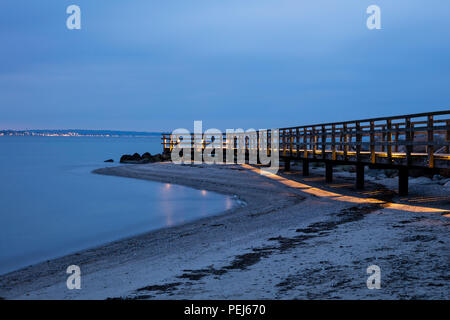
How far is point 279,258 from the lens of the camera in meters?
6.26

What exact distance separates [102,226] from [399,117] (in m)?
9.05

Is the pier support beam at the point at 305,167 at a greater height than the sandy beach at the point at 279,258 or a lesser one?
greater

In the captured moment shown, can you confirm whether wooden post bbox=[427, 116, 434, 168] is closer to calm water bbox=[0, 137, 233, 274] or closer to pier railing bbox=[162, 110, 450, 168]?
pier railing bbox=[162, 110, 450, 168]

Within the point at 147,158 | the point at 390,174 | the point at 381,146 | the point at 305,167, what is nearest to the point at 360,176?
the point at 381,146

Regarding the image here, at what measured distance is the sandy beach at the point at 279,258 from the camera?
4.87 m

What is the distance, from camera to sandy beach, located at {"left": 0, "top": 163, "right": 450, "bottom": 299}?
487 cm

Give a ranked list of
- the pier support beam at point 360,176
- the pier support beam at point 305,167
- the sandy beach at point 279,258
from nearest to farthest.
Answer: the sandy beach at point 279,258
the pier support beam at point 360,176
the pier support beam at point 305,167

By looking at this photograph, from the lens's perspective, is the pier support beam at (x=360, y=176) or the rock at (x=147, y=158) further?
the rock at (x=147, y=158)

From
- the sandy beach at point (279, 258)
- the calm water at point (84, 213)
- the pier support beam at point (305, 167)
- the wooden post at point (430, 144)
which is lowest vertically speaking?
the calm water at point (84, 213)

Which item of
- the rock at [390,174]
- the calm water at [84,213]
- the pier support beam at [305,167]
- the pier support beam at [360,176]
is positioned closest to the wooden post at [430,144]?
the pier support beam at [360,176]

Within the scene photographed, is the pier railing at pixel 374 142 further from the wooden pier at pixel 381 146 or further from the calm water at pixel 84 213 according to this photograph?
the calm water at pixel 84 213
